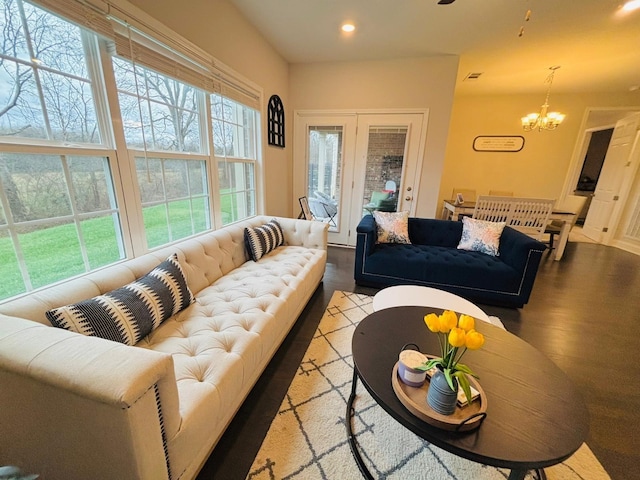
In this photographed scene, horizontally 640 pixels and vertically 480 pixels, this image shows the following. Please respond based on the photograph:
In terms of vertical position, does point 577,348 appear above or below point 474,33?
below

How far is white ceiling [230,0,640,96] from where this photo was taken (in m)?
2.38

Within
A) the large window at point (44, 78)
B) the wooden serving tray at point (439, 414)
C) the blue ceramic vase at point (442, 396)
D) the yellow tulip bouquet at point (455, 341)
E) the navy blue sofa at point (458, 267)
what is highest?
the large window at point (44, 78)

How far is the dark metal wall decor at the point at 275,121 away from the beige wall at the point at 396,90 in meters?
0.40

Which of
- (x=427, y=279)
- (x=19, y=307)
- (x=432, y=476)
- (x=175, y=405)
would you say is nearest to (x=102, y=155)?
(x=19, y=307)

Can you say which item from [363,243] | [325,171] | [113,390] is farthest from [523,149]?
[113,390]

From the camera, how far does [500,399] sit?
38.1 inches

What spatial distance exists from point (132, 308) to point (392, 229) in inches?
101

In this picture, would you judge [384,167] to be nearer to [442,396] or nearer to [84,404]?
Result: [442,396]

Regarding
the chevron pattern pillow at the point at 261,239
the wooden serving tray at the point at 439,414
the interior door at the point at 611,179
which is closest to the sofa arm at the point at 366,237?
the chevron pattern pillow at the point at 261,239

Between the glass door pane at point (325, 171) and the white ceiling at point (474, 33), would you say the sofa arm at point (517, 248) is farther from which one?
the glass door pane at point (325, 171)

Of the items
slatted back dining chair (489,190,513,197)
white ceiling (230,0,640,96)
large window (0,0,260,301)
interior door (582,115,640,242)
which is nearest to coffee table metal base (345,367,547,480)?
large window (0,0,260,301)

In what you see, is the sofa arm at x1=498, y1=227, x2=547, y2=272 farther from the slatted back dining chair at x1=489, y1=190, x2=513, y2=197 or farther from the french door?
the slatted back dining chair at x1=489, y1=190, x2=513, y2=197

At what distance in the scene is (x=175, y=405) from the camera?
0.84m

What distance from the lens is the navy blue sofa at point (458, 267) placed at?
2418 millimetres
